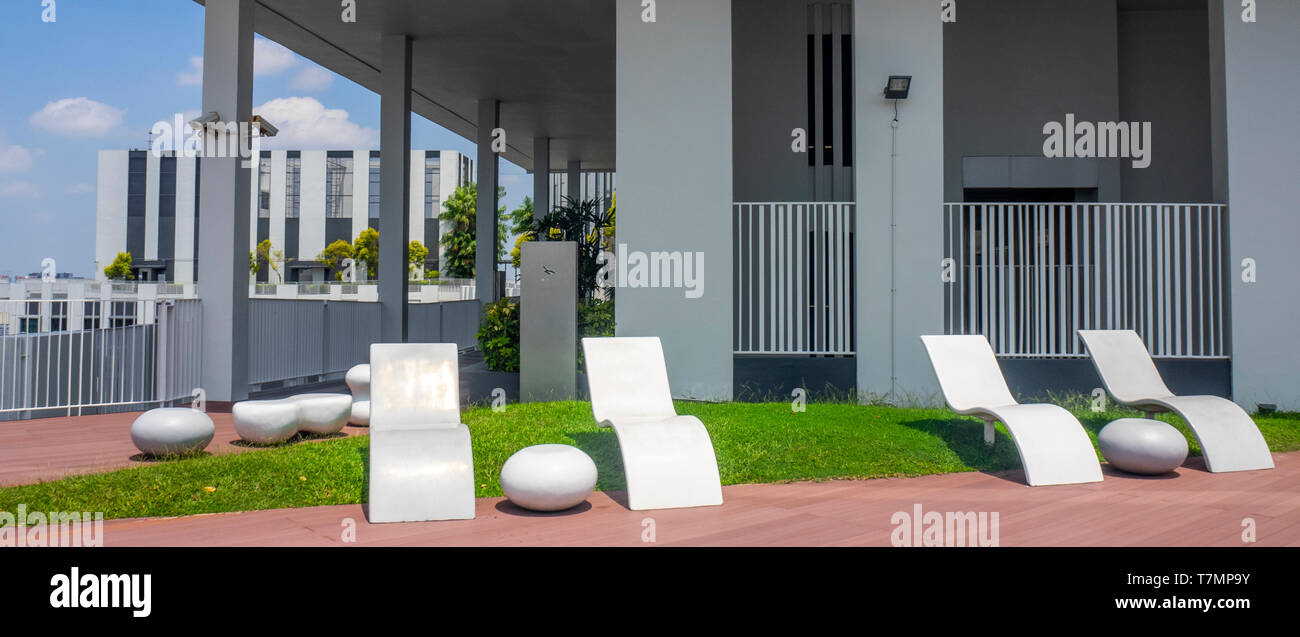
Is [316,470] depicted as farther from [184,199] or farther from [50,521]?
[184,199]

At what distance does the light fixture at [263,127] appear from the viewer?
373 inches

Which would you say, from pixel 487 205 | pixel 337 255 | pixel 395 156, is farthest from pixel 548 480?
pixel 337 255

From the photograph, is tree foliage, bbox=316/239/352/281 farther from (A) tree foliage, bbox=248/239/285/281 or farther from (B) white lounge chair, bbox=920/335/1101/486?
(B) white lounge chair, bbox=920/335/1101/486

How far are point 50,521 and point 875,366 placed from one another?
7.05m

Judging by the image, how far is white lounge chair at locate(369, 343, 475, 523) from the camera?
4625 millimetres

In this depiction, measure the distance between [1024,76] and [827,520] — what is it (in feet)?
30.4

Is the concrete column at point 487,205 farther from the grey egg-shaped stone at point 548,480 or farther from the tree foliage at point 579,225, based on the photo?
the grey egg-shaped stone at point 548,480

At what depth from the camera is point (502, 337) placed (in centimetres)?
994

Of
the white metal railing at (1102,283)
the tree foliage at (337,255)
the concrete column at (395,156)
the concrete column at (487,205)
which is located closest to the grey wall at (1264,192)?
the white metal railing at (1102,283)

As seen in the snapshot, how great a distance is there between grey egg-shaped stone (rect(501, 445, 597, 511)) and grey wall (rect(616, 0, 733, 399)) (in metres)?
3.82

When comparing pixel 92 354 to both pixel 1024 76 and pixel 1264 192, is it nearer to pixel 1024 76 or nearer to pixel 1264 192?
pixel 1024 76
